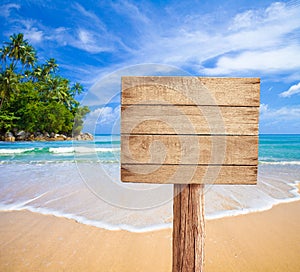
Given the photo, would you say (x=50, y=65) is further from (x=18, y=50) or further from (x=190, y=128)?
(x=190, y=128)

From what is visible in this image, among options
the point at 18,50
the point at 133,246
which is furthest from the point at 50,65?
the point at 133,246

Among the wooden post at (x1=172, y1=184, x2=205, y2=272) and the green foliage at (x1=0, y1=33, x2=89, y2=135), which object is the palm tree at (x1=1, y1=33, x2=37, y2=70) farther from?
the wooden post at (x1=172, y1=184, x2=205, y2=272)

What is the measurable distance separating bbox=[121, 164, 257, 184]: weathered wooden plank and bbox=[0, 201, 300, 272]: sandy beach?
161 centimetres

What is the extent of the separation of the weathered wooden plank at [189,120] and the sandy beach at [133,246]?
5.92 feet

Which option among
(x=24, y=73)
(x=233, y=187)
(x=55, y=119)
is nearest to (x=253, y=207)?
(x=233, y=187)

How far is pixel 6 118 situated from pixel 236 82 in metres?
34.8

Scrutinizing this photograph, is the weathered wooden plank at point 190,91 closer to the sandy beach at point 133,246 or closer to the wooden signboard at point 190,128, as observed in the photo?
the wooden signboard at point 190,128

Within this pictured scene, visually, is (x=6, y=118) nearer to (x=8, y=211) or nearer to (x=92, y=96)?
→ (x=8, y=211)

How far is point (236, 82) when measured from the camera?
1.25 metres

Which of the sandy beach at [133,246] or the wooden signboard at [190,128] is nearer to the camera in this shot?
the wooden signboard at [190,128]

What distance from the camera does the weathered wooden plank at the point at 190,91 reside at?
125 cm

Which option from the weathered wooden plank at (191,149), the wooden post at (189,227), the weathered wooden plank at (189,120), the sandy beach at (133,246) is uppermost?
the weathered wooden plank at (189,120)

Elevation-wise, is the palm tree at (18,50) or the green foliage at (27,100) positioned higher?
the palm tree at (18,50)

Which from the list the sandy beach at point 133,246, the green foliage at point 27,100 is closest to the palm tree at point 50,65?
the green foliage at point 27,100
